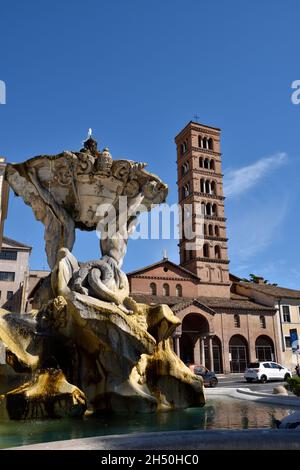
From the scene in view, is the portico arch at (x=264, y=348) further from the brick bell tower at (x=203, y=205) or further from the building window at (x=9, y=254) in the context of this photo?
the building window at (x=9, y=254)

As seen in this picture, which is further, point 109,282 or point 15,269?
point 15,269

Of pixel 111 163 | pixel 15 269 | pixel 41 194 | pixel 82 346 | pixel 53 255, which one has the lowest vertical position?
pixel 82 346

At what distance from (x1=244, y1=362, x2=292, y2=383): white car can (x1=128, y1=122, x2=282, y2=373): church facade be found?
17.0m

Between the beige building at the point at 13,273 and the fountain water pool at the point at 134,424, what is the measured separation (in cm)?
5586

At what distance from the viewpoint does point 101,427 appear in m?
6.88

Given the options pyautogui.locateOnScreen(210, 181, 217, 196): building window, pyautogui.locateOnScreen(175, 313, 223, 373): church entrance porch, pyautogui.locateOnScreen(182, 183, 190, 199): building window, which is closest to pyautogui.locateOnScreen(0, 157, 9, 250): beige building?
pyautogui.locateOnScreen(175, 313, 223, 373): church entrance porch

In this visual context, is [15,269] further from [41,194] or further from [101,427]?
[101,427]

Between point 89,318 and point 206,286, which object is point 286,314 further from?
point 89,318

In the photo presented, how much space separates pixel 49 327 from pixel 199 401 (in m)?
3.69

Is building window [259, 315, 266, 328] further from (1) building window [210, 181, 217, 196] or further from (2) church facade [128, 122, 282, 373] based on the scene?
(1) building window [210, 181, 217, 196]

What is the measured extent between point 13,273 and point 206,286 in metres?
28.7

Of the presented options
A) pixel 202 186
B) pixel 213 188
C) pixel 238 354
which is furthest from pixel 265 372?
pixel 213 188
